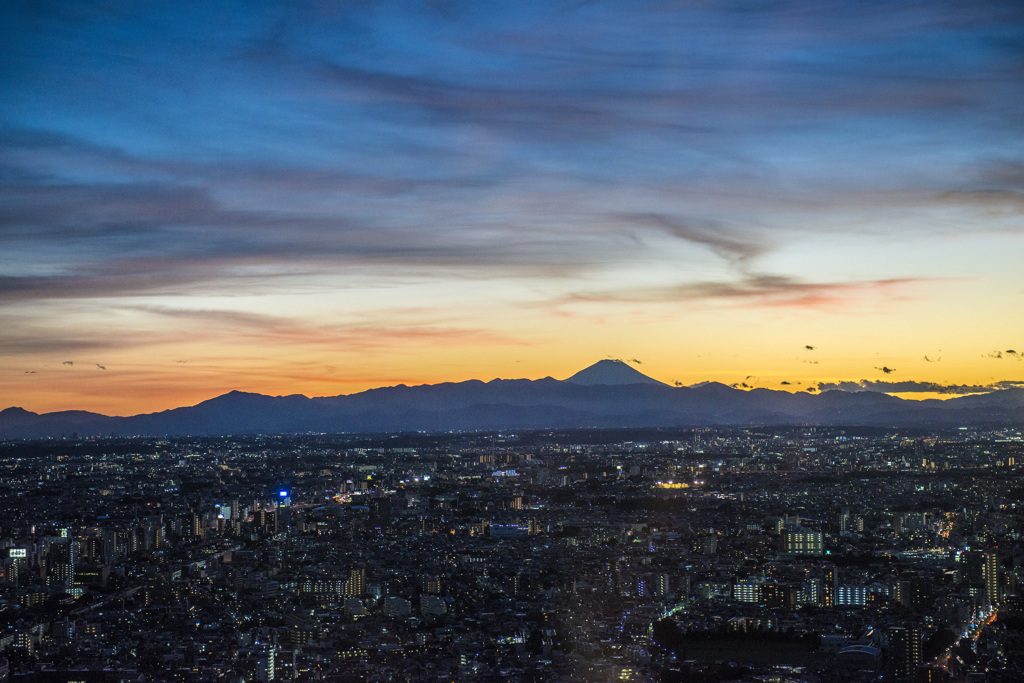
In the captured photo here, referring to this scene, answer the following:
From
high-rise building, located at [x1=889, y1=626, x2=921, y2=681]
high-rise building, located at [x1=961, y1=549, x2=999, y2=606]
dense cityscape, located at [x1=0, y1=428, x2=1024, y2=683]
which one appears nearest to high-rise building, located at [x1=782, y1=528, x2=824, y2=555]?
dense cityscape, located at [x1=0, y1=428, x2=1024, y2=683]

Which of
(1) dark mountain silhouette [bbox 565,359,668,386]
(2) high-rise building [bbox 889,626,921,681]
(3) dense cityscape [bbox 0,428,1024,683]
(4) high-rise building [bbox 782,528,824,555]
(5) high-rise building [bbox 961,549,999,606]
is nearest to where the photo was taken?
(2) high-rise building [bbox 889,626,921,681]

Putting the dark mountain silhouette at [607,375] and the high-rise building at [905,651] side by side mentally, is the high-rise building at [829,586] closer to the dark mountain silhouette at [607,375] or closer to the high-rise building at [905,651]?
the high-rise building at [905,651]

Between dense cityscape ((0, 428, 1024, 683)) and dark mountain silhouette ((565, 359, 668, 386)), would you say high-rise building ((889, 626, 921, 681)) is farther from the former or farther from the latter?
dark mountain silhouette ((565, 359, 668, 386))

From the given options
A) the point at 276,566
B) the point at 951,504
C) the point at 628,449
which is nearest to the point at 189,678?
the point at 276,566

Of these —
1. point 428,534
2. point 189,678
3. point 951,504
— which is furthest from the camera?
point 951,504

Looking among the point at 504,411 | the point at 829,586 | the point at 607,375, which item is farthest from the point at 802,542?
the point at 607,375

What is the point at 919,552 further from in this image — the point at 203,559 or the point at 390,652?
the point at 203,559
